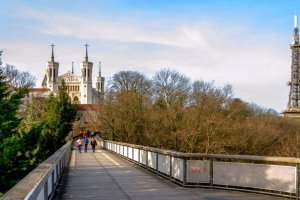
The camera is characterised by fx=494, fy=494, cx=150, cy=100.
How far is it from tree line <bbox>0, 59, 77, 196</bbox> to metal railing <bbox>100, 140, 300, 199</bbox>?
34.0ft

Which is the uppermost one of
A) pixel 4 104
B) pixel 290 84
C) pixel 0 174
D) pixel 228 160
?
pixel 290 84

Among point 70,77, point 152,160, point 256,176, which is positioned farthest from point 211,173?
point 70,77

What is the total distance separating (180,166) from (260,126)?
115ft

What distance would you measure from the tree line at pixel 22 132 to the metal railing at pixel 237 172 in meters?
10.4

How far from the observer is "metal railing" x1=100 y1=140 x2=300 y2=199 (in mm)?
10867

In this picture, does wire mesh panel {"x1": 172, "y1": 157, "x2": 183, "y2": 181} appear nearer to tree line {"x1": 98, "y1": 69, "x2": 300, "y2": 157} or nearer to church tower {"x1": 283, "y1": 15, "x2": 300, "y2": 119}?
tree line {"x1": 98, "y1": 69, "x2": 300, "y2": 157}

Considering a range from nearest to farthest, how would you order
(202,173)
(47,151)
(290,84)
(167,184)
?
(202,173) → (167,184) → (47,151) → (290,84)

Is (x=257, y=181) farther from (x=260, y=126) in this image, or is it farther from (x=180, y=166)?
(x=260, y=126)

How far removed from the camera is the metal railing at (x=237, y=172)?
35.7ft

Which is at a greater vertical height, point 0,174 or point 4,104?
point 4,104

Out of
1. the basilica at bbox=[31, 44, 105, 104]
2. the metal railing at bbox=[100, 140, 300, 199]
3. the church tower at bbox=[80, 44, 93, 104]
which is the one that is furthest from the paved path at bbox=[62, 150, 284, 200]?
the basilica at bbox=[31, 44, 105, 104]

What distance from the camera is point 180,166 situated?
14.1 metres

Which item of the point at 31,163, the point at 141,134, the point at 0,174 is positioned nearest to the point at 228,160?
the point at 0,174

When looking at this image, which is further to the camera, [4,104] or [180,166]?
[4,104]
